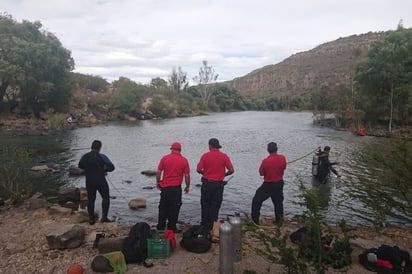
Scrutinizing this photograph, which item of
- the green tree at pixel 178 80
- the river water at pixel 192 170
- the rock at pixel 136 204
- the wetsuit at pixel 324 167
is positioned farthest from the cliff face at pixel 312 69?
the rock at pixel 136 204

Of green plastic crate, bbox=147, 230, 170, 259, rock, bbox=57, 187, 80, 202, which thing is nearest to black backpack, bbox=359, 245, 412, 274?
green plastic crate, bbox=147, 230, 170, 259

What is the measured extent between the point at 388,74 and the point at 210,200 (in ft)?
114

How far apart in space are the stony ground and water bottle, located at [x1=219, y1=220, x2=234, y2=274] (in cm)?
39

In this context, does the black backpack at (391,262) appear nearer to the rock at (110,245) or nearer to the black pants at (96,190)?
the rock at (110,245)

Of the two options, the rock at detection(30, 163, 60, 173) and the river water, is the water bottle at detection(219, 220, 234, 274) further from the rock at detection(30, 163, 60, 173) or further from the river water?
the rock at detection(30, 163, 60, 173)

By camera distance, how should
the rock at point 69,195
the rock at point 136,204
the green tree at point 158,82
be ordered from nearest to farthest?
the rock at point 136,204 < the rock at point 69,195 < the green tree at point 158,82

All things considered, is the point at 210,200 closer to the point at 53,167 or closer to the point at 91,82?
the point at 53,167

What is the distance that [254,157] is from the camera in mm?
23719

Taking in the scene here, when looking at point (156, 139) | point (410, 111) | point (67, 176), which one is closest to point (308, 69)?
point (410, 111)

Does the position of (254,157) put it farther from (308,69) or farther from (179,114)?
(308,69)

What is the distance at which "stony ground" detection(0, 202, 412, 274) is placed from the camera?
6.46 metres

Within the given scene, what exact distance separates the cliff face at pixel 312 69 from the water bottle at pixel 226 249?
11752cm

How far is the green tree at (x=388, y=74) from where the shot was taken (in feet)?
119

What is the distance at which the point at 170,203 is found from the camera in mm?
8266
